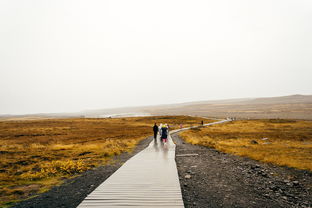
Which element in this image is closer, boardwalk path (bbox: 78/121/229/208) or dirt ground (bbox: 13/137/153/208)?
boardwalk path (bbox: 78/121/229/208)

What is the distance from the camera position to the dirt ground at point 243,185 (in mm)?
6195

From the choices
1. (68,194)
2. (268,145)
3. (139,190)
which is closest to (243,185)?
(139,190)

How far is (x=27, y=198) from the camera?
6.87 meters

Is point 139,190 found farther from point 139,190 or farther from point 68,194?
point 68,194

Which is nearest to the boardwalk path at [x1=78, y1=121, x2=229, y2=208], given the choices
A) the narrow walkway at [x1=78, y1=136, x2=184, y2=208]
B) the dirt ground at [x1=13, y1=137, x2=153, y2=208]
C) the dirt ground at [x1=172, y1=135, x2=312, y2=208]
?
the narrow walkway at [x1=78, y1=136, x2=184, y2=208]

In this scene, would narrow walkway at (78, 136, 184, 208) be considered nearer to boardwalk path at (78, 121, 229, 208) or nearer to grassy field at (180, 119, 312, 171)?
boardwalk path at (78, 121, 229, 208)

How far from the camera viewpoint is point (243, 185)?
788cm

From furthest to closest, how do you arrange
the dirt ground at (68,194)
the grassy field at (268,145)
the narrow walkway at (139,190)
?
the grassy field at (268,145) → the dirt ground at (68,194) → the narrow walkway at (139,190)

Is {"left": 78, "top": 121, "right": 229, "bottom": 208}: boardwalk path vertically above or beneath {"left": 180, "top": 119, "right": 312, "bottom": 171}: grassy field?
above

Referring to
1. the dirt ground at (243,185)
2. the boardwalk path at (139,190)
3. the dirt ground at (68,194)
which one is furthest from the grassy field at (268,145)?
the dirt ground at (68,194)

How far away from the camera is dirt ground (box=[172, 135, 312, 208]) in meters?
6.20

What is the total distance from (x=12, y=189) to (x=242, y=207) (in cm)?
989

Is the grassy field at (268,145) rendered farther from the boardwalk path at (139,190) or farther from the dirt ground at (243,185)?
the boardwalk path at (139,190)

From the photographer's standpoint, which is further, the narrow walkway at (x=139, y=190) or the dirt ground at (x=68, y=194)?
the dirt ground at (x=68, y=194)
